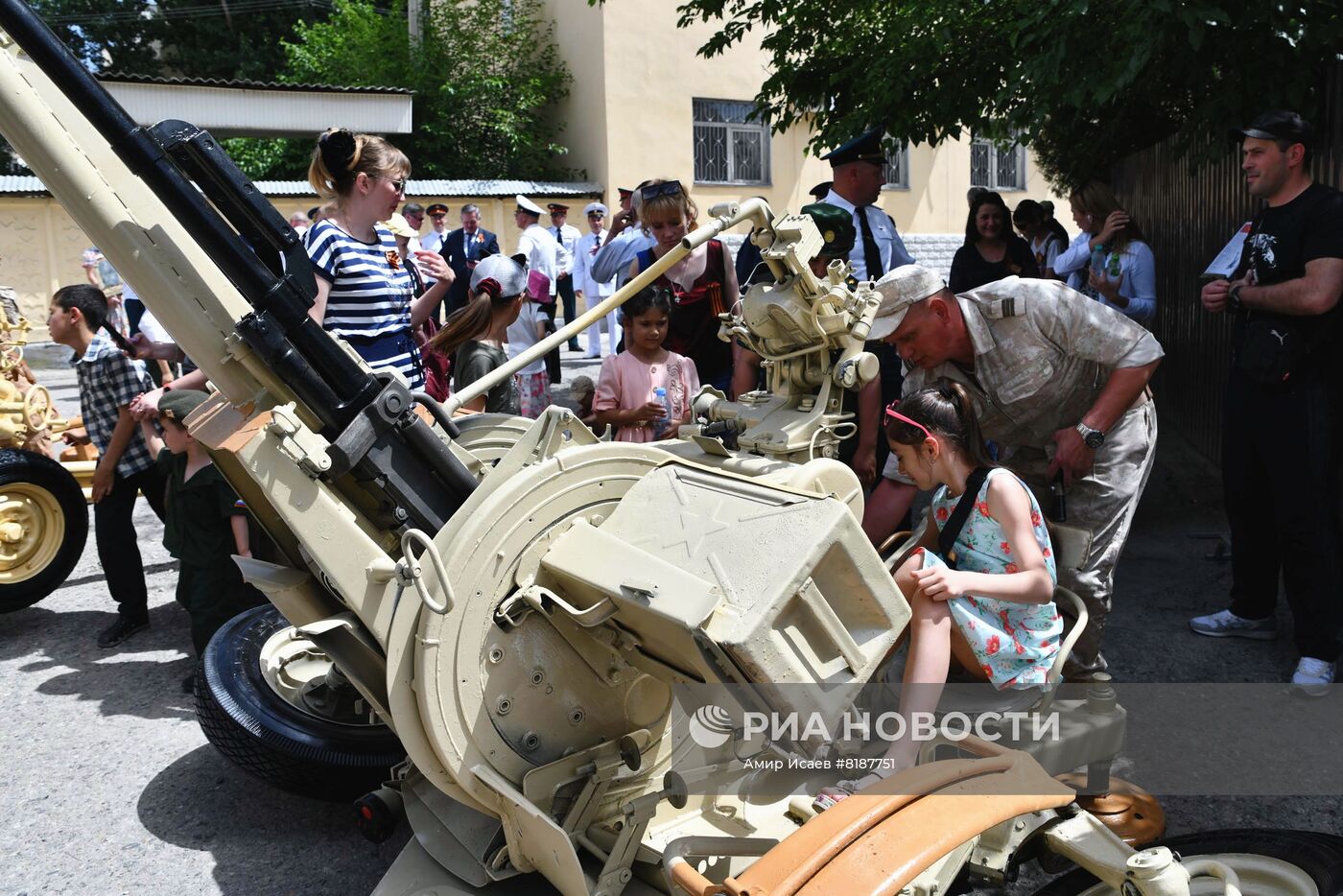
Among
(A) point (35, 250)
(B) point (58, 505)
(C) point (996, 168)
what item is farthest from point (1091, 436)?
(C) point (996, 168)

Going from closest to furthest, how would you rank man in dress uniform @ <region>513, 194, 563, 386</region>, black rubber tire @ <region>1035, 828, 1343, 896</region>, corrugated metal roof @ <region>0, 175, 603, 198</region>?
black rubber tire @ <region>1035, 828, 1343, 896</region> → man in dress uniform @ <region>513, 194, 563, 386</region> → corrugated metal roof @ <region>0, 175, 603, 198</region>

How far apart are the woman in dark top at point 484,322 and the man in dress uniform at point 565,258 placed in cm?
954

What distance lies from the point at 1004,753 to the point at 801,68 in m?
6.17

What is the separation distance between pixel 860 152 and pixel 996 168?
1824cm

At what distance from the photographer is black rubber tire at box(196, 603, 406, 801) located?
3535mm

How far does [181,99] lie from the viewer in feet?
55.0

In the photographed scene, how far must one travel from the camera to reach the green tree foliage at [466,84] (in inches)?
853

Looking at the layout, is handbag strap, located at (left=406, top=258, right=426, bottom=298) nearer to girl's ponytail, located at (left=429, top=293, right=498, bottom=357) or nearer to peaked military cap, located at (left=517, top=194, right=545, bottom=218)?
girl's ponytail, located at (left=429, top=293, right=498, bottom=357)

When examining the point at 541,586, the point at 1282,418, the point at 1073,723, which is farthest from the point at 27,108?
the point at 1282,418

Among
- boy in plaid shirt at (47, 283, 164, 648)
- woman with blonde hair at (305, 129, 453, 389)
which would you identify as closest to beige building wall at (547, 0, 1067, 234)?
boy in plaid shirt at (47, 283, 164, 648)

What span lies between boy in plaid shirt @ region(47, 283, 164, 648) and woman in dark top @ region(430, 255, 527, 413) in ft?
4.96

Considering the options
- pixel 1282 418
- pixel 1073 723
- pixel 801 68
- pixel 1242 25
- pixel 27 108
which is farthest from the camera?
pixel 801 68

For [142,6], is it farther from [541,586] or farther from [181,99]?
[541,586]

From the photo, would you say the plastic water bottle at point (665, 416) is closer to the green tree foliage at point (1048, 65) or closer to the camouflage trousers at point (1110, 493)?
the camouflage trousers at point (1110, 493)
